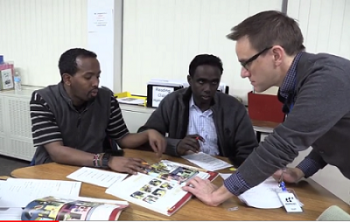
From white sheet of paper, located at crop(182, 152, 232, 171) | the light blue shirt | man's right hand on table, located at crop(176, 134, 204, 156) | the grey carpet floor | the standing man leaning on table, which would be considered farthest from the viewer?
the grey carpet floor

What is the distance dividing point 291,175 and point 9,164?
3.18m

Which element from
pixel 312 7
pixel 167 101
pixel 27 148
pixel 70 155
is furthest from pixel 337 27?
pixel 27 148

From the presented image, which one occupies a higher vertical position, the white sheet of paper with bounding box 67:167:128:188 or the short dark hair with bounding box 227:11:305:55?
the short dark hair with bounding box 227:11:305:55

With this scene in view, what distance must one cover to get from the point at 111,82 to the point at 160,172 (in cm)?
206

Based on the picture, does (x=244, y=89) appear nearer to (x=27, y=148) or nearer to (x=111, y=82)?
(x=111, y=82)

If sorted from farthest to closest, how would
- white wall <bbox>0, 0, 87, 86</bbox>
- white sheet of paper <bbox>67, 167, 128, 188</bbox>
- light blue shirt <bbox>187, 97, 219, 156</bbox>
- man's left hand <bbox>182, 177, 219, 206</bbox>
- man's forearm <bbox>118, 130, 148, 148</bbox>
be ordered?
white wall <bbox>0, 0, 87, 86</bbox>
light blue shirt <bbox>187, 97, 219, 156</bbox>
man's forearm <bbox>118, 130, 148, 148</bbox>
white sheet of paper <bbox>67, 167, 128, 188</bbox>
man's left hand <bbox>182, 177, 219, 206</bbox>

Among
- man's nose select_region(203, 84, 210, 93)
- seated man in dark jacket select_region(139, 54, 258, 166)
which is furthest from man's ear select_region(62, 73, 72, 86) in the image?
Result: man's nose select_region(203, 84, 210, 93)

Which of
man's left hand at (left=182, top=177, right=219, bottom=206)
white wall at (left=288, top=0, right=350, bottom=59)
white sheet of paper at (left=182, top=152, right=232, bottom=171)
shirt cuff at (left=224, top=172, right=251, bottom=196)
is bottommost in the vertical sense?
white sheet of paper at (left=182, top=152, right=232, bottom=171)

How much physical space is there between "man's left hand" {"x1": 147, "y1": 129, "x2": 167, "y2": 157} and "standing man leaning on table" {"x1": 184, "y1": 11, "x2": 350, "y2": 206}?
1.77ft

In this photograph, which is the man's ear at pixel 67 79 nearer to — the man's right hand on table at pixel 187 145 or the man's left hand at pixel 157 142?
the man's left hand at pixel 157 142

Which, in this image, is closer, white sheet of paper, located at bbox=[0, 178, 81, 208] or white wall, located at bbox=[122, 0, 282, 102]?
white sheet of paper, located at bbox=[0, 178, 81, 208]

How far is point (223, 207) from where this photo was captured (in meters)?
1.15

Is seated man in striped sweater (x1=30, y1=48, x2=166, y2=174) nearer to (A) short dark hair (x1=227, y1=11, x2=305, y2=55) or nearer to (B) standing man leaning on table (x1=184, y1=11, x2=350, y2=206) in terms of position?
(B) standing man leaning on table (x1=184, y1=11, x2=350, y2=206)

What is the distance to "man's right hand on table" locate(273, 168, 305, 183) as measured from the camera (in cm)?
139
